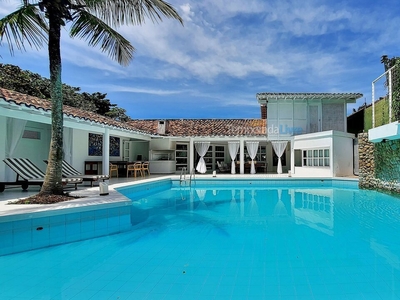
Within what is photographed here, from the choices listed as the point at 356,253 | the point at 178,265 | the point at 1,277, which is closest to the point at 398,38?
the point at 356,253

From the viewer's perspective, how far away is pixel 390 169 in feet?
34.5

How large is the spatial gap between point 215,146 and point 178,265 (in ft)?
52.6

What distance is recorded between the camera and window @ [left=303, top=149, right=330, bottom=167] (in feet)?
48.7

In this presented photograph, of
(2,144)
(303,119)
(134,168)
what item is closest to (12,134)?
(2,144)

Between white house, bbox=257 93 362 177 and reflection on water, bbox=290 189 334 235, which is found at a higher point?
white house, bbox=257 93 362 177

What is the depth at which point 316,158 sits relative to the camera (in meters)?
15.4

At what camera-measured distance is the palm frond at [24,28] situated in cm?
574

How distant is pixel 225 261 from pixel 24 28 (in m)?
6.93

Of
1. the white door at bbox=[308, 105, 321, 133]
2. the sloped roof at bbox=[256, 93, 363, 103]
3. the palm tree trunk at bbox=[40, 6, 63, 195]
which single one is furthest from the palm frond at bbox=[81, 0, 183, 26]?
the white door at bbox=[308, 105, 321, 133]

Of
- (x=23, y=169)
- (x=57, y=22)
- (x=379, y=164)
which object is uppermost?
(x=57, y=22)

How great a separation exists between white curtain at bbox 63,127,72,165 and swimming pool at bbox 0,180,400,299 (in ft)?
20.2

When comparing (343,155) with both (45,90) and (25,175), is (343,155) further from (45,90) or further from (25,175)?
(45,90)

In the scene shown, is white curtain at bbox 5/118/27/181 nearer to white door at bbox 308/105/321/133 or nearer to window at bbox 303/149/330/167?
window at bbox 303/149/330/167

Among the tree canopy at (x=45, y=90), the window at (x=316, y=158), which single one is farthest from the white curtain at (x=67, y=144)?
the window at (x=316, y=158)
